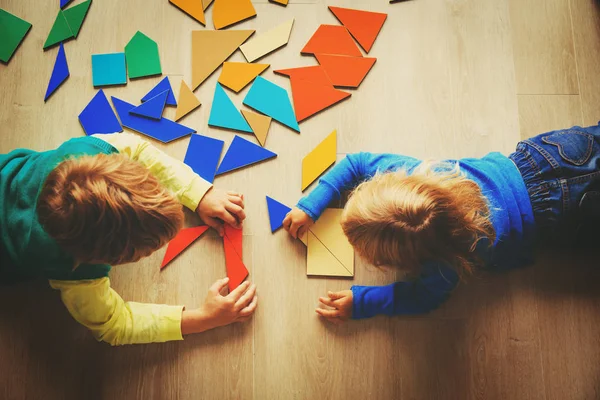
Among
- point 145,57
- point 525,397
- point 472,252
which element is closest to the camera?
point 472,252

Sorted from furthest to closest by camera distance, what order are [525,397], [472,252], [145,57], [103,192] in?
[145,57]
[525,397]
[472,252]
[103,192]

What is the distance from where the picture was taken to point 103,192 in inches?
27.6

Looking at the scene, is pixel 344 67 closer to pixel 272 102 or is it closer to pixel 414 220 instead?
pixel 272 102

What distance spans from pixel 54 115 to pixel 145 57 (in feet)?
0.86

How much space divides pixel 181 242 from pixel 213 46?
49 centimetres

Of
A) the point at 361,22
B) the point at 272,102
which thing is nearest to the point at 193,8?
the point at 272,102

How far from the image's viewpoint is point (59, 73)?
1.08 m

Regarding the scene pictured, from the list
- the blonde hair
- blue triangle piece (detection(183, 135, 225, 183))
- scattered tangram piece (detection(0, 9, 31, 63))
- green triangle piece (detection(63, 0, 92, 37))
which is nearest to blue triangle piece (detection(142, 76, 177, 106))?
blue triangle piece (detection(183, 135, 225, 183))

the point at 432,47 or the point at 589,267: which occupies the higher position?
the point at 432,47

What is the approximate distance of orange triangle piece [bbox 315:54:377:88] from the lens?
108 centimetres

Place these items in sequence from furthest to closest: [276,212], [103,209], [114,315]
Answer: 1. [276,212]
2. [114,315]
3. [103,209]

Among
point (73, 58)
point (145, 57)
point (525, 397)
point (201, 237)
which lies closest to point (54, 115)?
point (73, 58)

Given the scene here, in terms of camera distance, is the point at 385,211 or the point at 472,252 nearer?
the point at 385,211

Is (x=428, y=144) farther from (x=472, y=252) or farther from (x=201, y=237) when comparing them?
(x=201, y=237)
